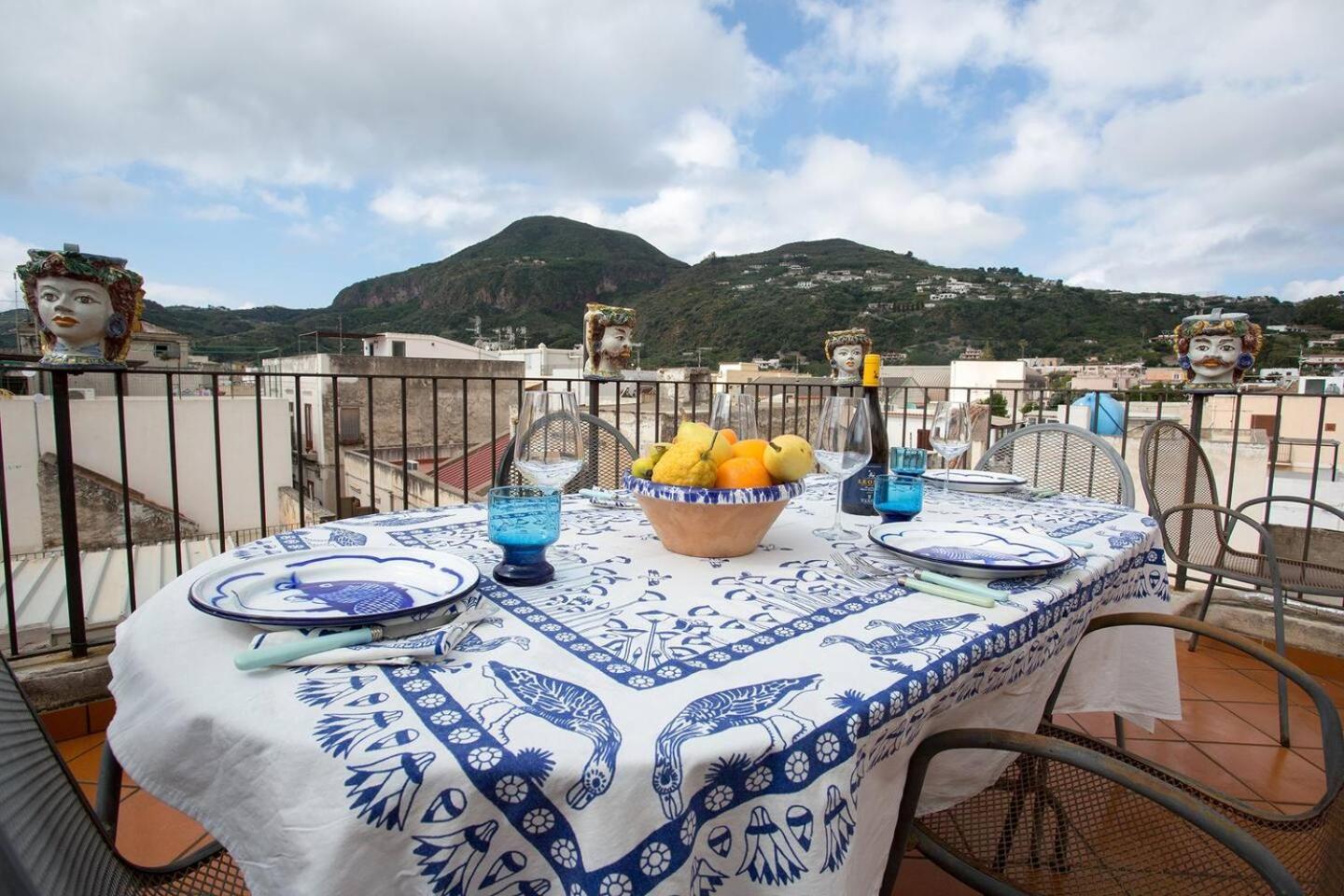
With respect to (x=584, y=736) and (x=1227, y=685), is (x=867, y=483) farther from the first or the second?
(x=1227, y=685)

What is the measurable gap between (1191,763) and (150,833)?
2689 millimetres

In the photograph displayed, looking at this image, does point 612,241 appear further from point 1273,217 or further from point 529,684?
point 529,684

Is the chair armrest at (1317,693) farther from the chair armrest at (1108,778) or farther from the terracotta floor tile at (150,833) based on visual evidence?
the terracotta floor tile at (150,833)

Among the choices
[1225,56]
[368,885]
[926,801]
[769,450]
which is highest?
[1225,56]

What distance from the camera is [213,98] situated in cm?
945

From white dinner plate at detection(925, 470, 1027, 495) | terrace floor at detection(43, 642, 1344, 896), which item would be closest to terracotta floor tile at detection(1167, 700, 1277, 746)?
terrace floor at detection(43, 642, 1344, 896)

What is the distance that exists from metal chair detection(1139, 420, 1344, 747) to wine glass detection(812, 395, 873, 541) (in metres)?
1.36

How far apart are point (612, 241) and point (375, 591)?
145 feet

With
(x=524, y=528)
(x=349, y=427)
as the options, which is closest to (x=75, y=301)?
(x=524, y=528)

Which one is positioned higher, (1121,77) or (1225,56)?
(1121,77)

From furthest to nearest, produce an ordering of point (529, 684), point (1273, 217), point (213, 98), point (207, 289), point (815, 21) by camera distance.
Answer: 1. point (1273, 217)
2. point (207, 289)
3. point (213, 98)
4. point (815, 21)
5. point (529, 684)

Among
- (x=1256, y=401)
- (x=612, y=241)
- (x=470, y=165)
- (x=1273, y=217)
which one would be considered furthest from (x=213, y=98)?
(x=1273, y=217)

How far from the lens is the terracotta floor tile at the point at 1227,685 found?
7.04 feet

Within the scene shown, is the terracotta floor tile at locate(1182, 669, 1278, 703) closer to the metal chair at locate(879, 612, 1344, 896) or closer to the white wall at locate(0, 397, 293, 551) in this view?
the metal chair at locate(879, 612, 1344, 896)
